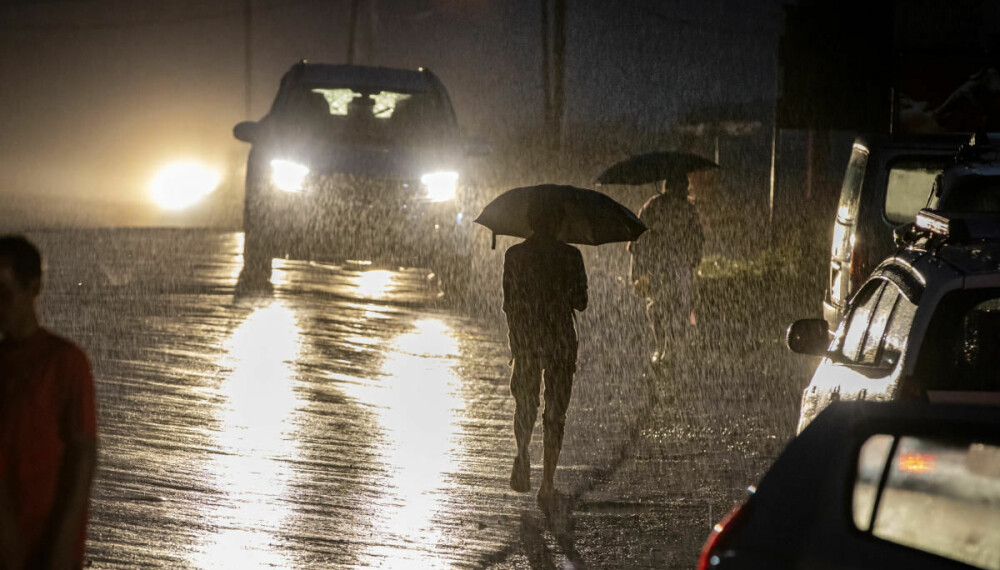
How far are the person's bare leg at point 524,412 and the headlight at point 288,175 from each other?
9233 mm

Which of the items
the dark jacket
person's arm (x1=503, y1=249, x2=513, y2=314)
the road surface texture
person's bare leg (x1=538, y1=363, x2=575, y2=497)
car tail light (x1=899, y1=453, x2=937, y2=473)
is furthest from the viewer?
person's arm (x1=503, y1=249, x2=513, y2=314)

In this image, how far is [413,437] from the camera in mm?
10289

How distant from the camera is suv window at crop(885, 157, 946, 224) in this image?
11.8m

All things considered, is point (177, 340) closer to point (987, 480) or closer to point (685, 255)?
point (685, 255)

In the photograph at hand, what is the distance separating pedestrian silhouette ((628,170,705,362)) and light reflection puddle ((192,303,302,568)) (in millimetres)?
2947

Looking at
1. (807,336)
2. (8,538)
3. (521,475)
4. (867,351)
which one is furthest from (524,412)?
(8,538)

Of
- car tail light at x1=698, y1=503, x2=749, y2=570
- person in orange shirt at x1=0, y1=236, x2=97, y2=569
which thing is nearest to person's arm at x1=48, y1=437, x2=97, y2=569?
person in orange shirt at x1=0, y1=236, x2=97, y2=569

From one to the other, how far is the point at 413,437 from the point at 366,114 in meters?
8.59

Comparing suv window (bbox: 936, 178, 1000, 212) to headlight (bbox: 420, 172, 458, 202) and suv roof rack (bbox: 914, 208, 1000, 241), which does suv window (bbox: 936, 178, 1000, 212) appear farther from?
headlight (bbox: 420, 172, 458, 202)

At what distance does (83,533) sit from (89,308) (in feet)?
44.1

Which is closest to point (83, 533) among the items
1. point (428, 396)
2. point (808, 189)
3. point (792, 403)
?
point (428, 396)

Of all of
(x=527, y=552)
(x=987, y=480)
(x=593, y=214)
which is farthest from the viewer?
(x=593, y=214)

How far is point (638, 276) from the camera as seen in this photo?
1380 cm

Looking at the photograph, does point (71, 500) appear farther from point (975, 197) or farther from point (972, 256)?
point (975, 197)
